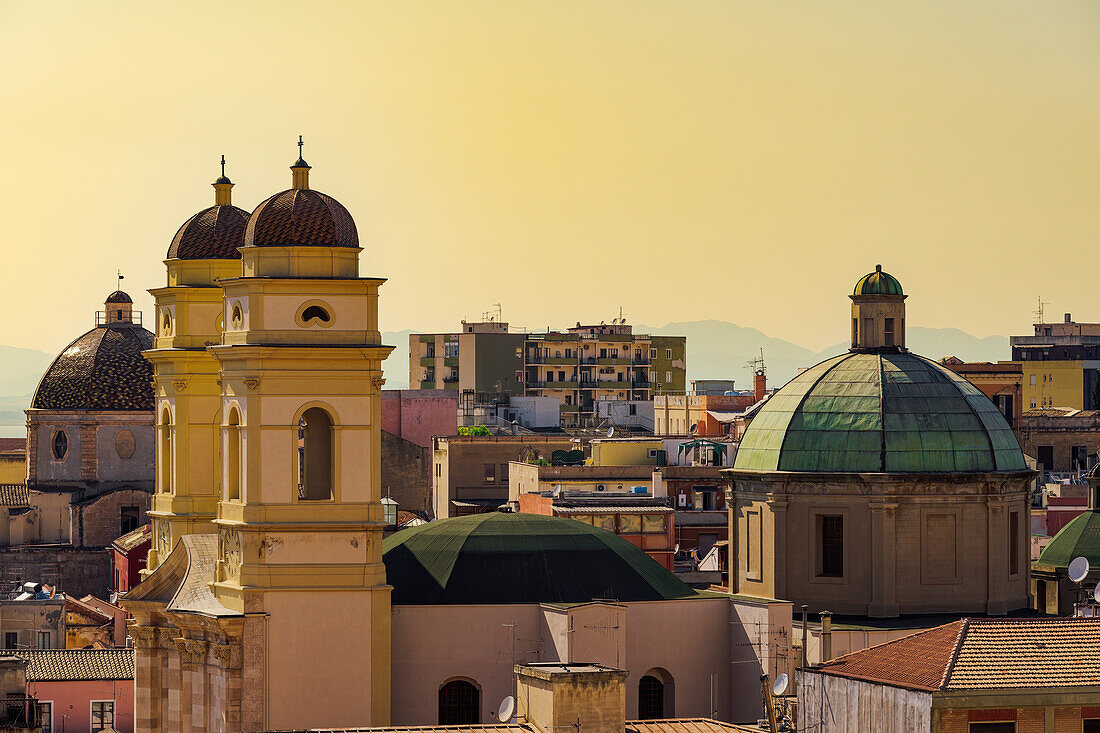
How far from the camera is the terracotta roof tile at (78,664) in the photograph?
69.6m

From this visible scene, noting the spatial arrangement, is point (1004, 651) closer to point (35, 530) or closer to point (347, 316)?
point (347, 316)

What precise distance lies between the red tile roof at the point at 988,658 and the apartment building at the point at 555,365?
3670 inches

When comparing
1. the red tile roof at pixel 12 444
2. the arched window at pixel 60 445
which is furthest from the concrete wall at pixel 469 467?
the red tile roof at pixel 12 444

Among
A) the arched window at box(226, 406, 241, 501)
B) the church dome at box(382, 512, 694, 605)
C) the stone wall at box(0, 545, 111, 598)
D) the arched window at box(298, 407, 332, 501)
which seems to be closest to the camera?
the arched window at box(226, 406, 241, 501)

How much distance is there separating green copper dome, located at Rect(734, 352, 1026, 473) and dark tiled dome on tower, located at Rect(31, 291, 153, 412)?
51.2 m

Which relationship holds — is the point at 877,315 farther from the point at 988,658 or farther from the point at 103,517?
the point at 103,517

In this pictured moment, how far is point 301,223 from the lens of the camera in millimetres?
44281

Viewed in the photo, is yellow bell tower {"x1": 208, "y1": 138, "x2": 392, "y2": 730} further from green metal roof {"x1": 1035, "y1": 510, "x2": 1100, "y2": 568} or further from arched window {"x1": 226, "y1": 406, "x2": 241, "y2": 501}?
green metal roof {"x1": 1035, "y1": 510, "x2": 1100, "y2": 568}

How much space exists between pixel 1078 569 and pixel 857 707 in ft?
55.0

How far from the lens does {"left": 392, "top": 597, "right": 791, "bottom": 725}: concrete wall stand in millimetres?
45750

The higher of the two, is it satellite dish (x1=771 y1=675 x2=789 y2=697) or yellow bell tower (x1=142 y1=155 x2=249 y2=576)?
yellow bell tower (x1=142 y1=155 x2=249 y2=576)

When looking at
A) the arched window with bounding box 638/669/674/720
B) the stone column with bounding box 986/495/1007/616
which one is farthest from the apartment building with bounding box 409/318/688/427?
the arched window with bounding box 638/669/674/720

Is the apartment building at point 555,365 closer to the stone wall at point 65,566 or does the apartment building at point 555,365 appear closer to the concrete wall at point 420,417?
the concrete wall at point 420,417

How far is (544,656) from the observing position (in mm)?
46000
